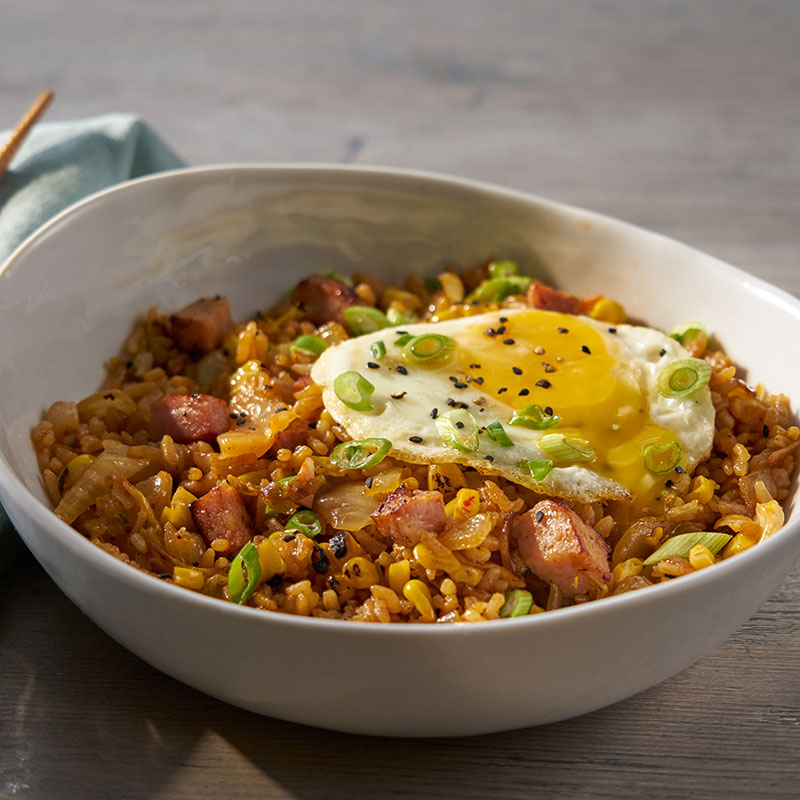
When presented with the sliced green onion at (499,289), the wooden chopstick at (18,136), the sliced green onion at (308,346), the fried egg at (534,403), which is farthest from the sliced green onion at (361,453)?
the wooden chopstick at (18,136)

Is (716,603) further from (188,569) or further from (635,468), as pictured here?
(188,569)

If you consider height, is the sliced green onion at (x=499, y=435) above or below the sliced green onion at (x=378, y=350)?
below

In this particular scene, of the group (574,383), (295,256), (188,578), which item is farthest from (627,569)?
(295,256)

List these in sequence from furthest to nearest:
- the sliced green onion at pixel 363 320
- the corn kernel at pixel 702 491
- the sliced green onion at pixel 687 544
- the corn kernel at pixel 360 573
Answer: the sliced green onion at pixel 363 320
the corn kernel at pixel 702 491
the sliced green onion at pixel 687 544
the corn kernel at pixel 360 573

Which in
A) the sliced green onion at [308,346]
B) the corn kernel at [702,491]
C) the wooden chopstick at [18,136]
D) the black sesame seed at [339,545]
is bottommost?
the corn kernel at [702,491]

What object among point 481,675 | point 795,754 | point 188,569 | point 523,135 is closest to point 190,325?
point 188,569

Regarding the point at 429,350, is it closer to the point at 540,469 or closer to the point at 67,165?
the point at 540,469

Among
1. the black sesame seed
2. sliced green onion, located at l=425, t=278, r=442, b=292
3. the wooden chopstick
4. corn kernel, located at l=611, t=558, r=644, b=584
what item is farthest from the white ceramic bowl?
the wooden chopstick

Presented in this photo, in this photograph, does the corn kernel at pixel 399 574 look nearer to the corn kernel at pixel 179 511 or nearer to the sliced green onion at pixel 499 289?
the corn kernel at pixel 179 511
